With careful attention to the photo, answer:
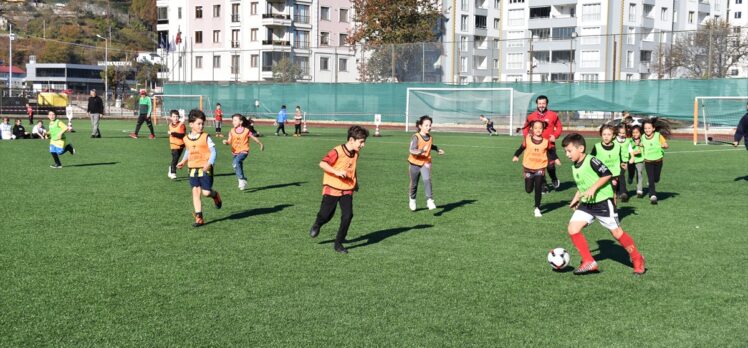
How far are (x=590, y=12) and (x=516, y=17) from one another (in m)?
9.49

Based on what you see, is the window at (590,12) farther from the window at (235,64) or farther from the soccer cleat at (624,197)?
Result: the soccer cleat at (624,197)

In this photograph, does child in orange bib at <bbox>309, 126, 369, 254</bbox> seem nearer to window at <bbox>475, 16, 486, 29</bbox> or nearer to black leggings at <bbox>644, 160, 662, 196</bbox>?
black leggings at <bbox>644, 160, 662, 196</bbox>

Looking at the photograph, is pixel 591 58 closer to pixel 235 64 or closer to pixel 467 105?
pixel 467 105

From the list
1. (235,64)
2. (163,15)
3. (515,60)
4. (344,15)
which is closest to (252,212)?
(235,64)

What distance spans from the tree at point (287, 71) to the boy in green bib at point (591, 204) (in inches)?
1923

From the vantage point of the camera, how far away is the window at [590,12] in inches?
2872

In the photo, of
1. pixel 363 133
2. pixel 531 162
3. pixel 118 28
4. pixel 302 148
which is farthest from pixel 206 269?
pixel 118 28

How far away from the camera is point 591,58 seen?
208ft

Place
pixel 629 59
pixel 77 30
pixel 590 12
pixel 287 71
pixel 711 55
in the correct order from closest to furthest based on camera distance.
A: pixel 711 55
pixel 629 59
pixel 287 71
pixel 590 12
pixel 77 30

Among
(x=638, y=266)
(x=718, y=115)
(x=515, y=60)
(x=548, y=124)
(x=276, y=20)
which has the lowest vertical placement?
(x=638, y=266)

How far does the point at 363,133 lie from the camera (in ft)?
30.2

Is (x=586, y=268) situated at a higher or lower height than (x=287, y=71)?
lower

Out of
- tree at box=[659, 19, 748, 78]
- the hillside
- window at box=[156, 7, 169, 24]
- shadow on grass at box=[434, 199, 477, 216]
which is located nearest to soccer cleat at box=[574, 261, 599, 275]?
shadow on grass at box=[434, 199, 477, 216]

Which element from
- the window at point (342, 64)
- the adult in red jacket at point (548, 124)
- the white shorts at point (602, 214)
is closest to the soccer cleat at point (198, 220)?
the white shorts at point (602, 214)
